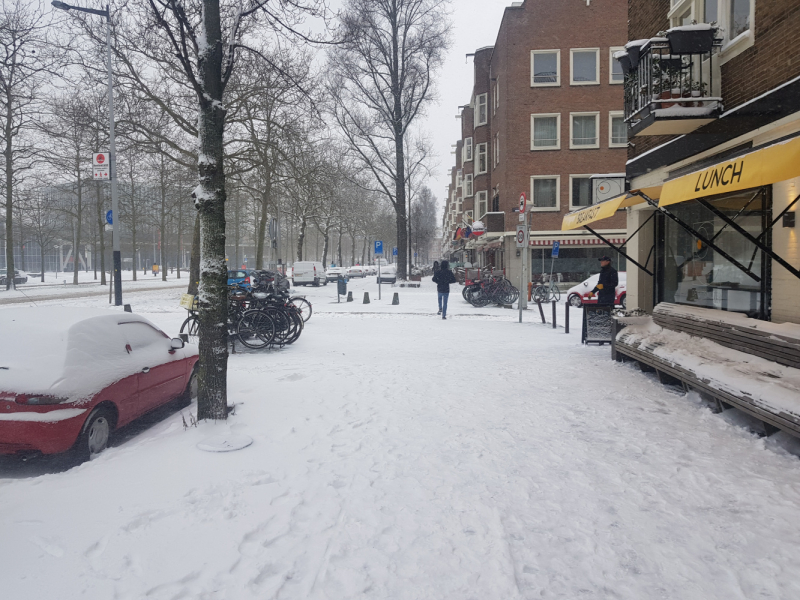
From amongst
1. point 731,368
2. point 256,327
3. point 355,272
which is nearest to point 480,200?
point 355,272

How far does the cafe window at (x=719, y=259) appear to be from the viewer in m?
7.10

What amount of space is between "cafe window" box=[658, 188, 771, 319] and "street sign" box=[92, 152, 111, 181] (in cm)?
1743

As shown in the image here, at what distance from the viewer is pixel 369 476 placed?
4352 mm

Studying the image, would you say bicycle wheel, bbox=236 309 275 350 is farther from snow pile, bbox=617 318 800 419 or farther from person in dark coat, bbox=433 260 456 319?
person in dark coat, bbox=433 260 456 319

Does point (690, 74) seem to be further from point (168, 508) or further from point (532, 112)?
point (532, 112)

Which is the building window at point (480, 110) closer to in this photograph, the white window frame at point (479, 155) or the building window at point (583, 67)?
the white window frame at point (479, 155)

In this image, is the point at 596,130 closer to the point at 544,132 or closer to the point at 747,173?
the point at 544,132

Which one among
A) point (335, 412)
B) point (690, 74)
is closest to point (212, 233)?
point (335, 412)

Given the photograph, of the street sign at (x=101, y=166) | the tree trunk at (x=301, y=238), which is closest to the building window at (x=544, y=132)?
the tree trunk at (x=301, y=238)

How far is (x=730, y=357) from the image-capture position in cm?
608

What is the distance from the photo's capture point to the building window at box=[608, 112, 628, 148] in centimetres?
2986

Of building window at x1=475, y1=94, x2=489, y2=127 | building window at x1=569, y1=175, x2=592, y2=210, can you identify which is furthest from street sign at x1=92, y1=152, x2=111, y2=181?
building window at x1=475, y1=94, x2=489, y2=127

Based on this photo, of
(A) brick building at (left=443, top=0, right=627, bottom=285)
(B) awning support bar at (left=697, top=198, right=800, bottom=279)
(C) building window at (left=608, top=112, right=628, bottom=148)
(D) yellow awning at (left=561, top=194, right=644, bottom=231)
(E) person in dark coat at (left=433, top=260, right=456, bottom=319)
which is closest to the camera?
(B) awning support bar at (left=697, top=198, right=800, bottom=279)

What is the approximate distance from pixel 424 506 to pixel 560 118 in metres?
30.0
